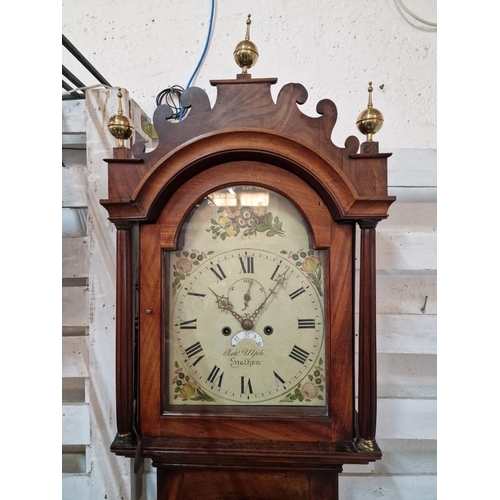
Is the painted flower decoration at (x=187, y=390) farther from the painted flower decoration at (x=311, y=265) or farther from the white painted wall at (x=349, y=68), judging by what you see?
the white painted wall at (x=349, y=68)

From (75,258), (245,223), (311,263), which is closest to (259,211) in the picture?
(245,223)

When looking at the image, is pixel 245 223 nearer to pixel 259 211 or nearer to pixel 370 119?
pixel 259 211

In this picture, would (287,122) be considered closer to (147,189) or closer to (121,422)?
(147,189)

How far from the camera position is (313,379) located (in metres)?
0.63

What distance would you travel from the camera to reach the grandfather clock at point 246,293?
1.92 ft

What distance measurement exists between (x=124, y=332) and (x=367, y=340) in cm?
44

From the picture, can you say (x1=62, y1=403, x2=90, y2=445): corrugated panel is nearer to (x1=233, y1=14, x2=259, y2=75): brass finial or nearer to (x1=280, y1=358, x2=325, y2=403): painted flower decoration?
(x1=280, y1=358, x2=325, y2=403): painted flower decoration

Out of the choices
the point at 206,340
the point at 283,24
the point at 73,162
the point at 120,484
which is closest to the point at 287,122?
the point at 206,340

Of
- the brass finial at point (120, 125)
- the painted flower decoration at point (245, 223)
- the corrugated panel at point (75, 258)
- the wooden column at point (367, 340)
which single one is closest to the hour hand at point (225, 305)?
the painted flower decoration at point (245, 223)

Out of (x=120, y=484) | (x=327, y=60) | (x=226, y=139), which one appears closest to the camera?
(x=226, y=139)

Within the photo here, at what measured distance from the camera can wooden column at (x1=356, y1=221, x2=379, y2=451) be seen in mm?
582

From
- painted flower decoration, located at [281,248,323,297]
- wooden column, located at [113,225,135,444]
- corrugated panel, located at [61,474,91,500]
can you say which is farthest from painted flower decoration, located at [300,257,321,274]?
corrugated panel, located at [61,474,91,500]

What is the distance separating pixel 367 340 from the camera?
1.92 ft

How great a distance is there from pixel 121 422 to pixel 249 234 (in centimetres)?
42
